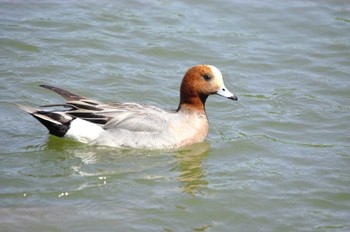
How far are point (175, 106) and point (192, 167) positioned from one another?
1917mm

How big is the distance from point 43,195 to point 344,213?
10.1 feet

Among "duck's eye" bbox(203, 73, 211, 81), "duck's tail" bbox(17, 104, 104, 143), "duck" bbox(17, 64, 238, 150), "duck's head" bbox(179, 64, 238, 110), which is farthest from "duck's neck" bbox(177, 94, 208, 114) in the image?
"duck's tail" bbox(17, 104, 104, 143)

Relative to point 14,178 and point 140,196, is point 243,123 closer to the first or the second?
point 140,196

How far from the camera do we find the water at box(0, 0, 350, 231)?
7.42 meters

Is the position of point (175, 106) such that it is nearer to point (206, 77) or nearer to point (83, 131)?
point (206, 77)

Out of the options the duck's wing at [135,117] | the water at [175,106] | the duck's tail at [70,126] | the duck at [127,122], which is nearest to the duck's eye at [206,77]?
the duck at [127,122]

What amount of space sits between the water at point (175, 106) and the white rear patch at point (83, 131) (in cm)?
11

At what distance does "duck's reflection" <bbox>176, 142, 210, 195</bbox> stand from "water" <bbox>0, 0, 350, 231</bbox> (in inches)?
0.6

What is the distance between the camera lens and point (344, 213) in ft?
25.0

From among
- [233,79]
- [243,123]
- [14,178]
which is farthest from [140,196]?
[233,79]

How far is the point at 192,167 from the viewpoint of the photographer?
8.72 meters

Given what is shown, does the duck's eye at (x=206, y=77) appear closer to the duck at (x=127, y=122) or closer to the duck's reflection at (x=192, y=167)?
the duck at (x=127, y=122)

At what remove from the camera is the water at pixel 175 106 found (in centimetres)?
742

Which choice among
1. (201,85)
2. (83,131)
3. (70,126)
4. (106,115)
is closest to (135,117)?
(106,115)
